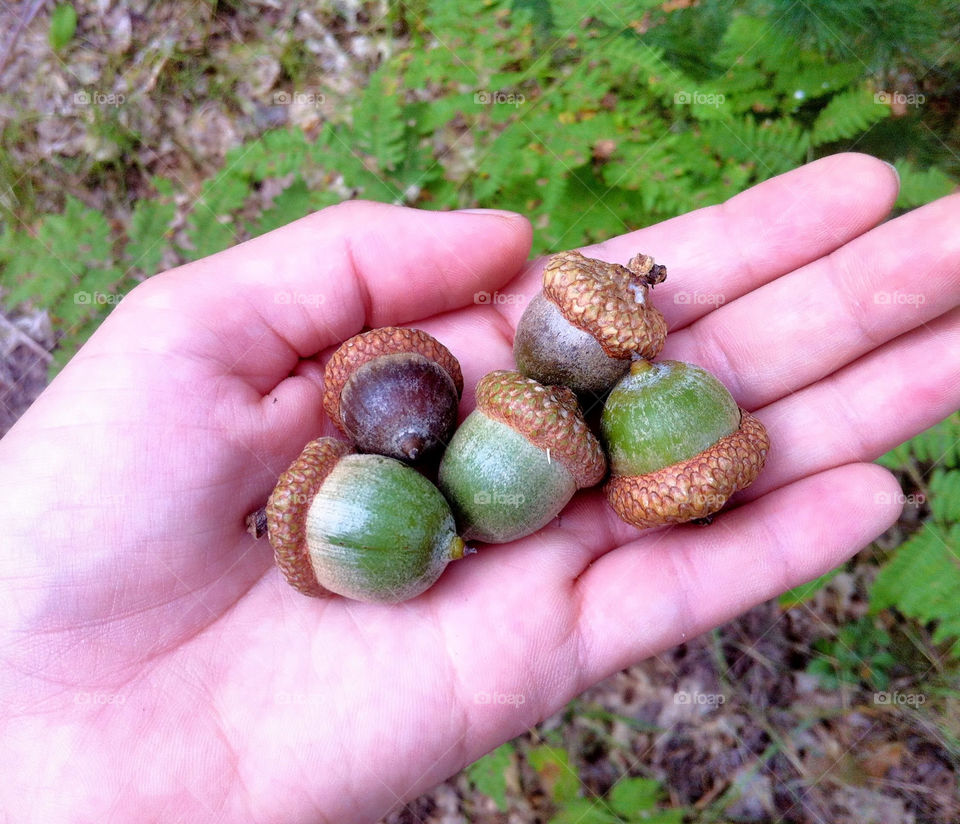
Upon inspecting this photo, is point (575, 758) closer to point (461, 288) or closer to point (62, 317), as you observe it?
point (461, 288)

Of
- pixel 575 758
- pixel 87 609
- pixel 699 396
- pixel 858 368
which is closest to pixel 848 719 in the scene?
pixel 575 758

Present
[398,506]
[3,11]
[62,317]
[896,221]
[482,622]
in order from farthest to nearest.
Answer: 1. [3,11]
2. [62,317]
3. [896,221]
4. [482,622]
5. [398,506]

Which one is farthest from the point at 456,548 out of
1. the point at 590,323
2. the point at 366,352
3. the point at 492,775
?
the point at 492,775

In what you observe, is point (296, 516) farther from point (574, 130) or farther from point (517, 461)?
point (574, 130)

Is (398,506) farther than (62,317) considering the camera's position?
No

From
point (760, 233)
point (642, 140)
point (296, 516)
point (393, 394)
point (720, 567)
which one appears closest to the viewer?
point (296, 516)

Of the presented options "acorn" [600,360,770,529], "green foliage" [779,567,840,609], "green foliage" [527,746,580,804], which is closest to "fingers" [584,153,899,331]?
"acorn" [600,360,770,529]

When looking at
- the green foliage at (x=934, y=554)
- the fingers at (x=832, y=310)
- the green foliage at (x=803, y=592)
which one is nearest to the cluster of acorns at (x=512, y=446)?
the fingers at (x=832, y=310)
